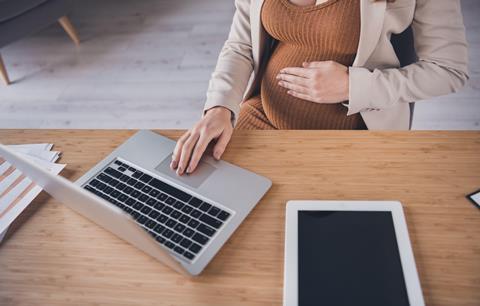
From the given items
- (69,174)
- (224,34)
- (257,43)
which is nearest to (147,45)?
(224,34)

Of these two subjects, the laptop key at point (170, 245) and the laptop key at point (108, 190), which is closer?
the laptop key at point (170, 245)

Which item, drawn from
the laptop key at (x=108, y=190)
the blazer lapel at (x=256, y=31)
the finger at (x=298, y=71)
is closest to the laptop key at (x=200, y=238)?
the laptop key at (x=108, y=190)

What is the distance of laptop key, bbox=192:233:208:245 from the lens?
0.65m

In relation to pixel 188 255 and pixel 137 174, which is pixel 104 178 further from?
pixel 188 255

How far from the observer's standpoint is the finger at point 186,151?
0.76 meters

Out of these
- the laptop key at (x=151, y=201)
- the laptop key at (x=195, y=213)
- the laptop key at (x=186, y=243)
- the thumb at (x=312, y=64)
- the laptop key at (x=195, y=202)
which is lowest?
the laptop key at (x=186, y=243)

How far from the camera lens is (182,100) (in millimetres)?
2137

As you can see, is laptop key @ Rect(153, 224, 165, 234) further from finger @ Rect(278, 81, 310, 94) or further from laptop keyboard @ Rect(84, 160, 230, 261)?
finger @ Rect(278, 81, 310, 94)

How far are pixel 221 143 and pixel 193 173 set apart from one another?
3.5 inches

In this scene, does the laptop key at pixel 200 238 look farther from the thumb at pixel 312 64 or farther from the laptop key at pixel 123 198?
the thumb at pixel 312 64

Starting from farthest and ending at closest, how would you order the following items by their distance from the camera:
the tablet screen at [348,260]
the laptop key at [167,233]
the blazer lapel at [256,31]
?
the blazer lapel at [256,31] → the laptop key at [167,233] → the tablet screen at [348,260]

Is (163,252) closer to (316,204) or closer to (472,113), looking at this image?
(316,204)

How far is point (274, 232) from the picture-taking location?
66 cm

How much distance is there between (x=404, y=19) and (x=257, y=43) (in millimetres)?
349
